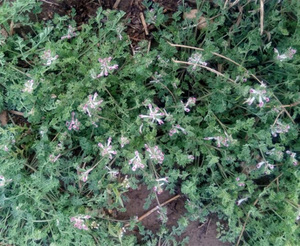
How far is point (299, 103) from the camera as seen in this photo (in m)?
3.25

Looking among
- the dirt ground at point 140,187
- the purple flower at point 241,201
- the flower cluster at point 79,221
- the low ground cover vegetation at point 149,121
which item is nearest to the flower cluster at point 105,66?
the low ground cover vegetation at point 149,121

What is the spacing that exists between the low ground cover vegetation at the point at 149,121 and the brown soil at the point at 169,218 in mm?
201

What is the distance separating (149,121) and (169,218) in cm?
143

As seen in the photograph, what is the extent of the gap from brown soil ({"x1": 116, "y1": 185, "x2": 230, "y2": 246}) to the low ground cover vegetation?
201mm

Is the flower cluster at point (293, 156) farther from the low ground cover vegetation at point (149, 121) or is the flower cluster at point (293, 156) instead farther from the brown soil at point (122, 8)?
the brown soil at point (122, 8)

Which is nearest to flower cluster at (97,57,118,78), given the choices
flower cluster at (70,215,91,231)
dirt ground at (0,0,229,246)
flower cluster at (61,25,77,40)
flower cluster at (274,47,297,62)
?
flower cluster at (61,25,77,40)

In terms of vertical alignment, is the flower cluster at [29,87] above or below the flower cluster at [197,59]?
below

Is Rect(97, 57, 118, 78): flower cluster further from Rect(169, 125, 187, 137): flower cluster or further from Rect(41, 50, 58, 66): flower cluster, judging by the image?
Rect(169, 125, 187, 137): flower cluster

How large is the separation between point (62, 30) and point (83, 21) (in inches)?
12.2

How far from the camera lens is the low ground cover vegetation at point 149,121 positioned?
121 inches

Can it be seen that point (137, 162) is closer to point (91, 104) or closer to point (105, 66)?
point (91, 104)

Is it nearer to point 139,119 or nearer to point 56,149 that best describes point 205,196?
point 139,119

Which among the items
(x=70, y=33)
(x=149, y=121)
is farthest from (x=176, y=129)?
(x=70, y=33)

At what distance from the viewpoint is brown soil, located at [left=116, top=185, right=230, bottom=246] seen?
3797 mm
